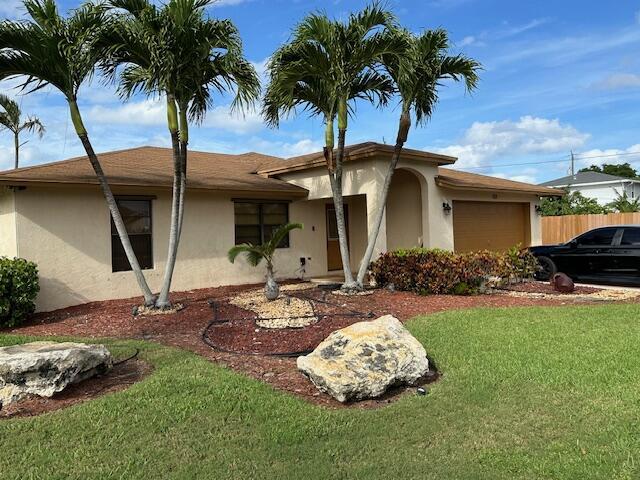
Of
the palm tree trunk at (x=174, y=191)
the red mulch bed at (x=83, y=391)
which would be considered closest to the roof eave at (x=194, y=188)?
the palm tree trunk at (x=174, y=191)

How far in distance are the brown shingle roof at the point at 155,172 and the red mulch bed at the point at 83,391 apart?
5860mm

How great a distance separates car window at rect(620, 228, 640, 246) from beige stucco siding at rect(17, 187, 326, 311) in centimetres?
969

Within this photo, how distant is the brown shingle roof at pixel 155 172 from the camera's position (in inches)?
410

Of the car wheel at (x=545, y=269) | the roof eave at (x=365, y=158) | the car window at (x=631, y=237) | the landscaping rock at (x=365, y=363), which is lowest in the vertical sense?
the landscaping rock at (x=365, y=363)

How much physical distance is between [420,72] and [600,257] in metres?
6.77

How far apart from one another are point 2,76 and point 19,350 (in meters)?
5.71

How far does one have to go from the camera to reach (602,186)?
39.5 metres

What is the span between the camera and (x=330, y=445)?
3.98m

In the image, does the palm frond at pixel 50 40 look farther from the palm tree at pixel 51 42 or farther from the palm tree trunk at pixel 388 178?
the palm tree trunk at pixel 388 178

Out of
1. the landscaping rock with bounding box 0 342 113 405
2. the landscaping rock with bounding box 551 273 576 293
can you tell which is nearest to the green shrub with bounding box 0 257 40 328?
the landscaping rock with bounding box 0 342 113 405

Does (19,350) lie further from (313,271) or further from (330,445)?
(313,271)

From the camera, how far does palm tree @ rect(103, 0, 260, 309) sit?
8.57 meters

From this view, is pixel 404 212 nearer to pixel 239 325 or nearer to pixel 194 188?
pixel 194 188

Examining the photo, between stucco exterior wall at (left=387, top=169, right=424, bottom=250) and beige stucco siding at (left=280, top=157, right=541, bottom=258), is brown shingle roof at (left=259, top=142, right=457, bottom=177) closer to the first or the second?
beige stucco siding at (left=280, top=157, right=541, bottom=258)
